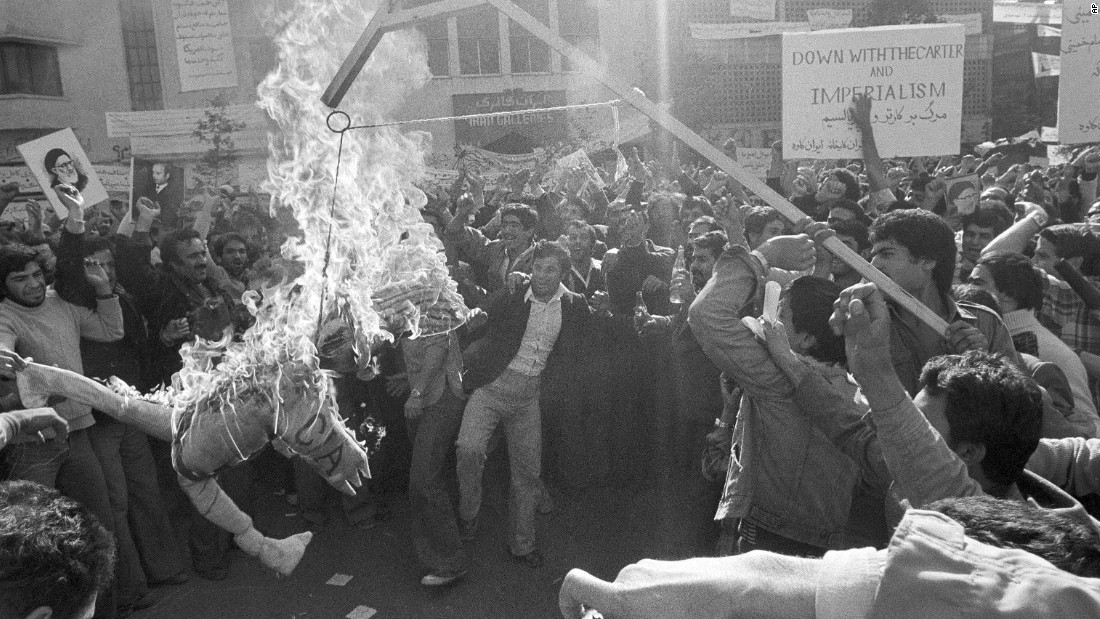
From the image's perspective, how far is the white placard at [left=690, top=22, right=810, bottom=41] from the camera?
92.1 ft

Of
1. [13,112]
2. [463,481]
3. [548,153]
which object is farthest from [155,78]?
[463,481]

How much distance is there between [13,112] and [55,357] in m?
25.8

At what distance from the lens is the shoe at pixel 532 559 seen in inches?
206

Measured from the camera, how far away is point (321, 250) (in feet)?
13.3

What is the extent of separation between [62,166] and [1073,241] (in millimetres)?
8601

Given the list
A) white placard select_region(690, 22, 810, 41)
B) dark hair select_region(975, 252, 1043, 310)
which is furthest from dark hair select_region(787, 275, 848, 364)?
white placard select_region(690, 22, 810, 41)

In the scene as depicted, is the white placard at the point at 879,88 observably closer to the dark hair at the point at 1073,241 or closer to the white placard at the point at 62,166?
the dark hair at the point at 1073,241

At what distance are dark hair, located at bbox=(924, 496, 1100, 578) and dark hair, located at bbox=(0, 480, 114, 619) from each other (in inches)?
84.0

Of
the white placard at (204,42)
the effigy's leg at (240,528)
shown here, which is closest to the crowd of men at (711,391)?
the effigy's leg at (240,528)

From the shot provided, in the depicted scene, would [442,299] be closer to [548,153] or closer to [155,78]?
[548,153]

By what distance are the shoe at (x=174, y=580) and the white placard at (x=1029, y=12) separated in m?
31.2

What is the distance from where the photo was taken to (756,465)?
326 cm

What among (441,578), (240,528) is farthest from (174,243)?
(441,578)

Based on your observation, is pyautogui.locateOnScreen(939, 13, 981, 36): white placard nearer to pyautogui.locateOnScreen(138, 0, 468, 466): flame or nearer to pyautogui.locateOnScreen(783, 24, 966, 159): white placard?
pyautogui.locateOnScreen(783, 24, 966, 159): white placard
